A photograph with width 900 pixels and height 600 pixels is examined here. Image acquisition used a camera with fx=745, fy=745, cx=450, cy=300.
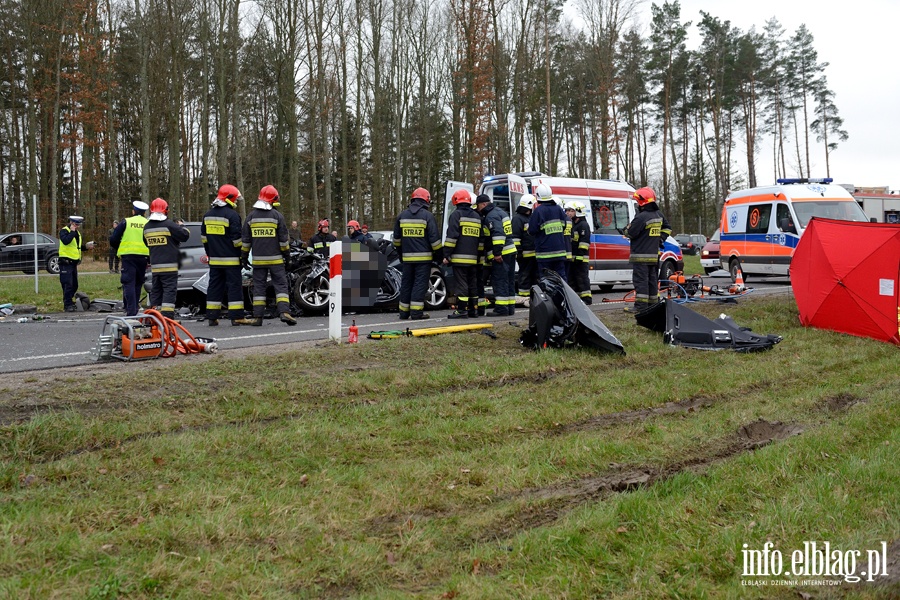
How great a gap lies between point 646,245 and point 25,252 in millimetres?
23276

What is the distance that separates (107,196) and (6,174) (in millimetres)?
8003

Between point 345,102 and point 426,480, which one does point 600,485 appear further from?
point 345,102

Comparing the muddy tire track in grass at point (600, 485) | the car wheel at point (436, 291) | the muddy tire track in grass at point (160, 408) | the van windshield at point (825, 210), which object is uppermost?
the van windshield at point (825, 210)

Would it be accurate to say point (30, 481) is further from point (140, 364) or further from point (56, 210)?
point (56, 210)

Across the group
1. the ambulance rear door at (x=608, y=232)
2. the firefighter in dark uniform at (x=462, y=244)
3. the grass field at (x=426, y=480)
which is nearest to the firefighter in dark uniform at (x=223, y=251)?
the firefighter in dark uniform at (x=462, y=244)

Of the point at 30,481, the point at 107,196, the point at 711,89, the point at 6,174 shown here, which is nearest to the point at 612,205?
the point at 30,481

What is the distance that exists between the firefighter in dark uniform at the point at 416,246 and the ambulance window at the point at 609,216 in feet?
21.1

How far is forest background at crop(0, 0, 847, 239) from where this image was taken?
30984mm

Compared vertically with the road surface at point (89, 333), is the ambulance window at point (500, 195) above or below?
above

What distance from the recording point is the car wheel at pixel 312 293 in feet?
39.1

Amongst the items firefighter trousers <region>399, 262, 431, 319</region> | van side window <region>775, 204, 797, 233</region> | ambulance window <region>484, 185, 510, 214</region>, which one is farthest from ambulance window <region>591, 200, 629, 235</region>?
firefighter trousers <region>399, 262, 431, 319</region>

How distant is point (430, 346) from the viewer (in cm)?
826

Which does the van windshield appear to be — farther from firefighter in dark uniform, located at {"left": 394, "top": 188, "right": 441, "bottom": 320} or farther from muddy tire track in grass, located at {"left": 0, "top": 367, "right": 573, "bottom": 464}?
muddy tire track in grass, located at {"left": 0, "top": 367, "right": 573, "bottom": 464}

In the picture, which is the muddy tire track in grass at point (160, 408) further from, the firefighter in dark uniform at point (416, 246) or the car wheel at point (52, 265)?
the car wheel at point (52, 265)
